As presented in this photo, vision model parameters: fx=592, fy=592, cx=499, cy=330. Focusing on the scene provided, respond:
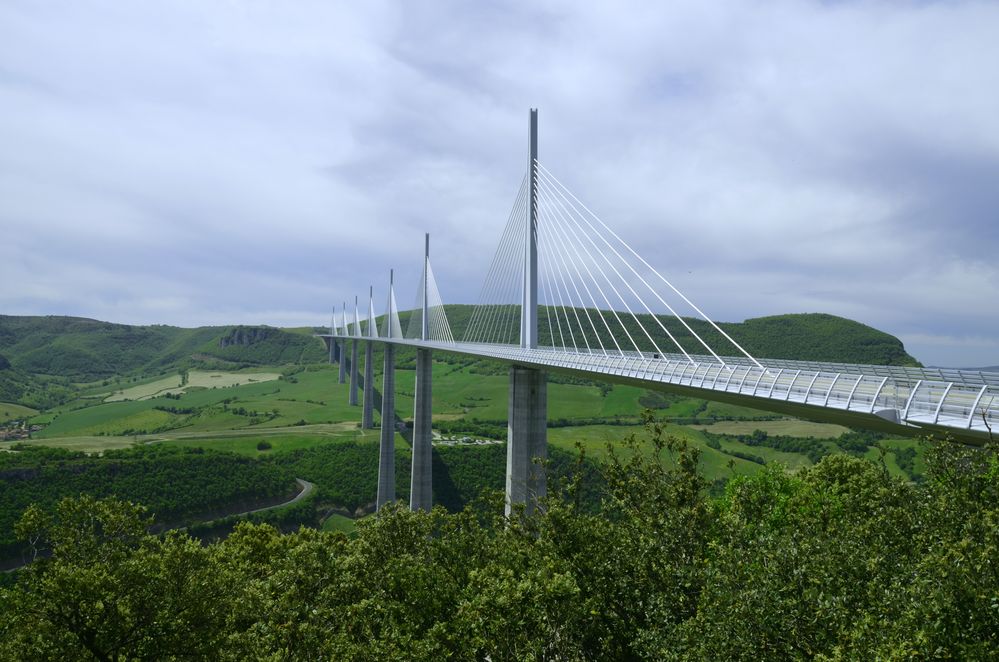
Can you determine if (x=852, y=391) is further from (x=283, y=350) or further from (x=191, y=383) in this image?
(x=283, y=350)

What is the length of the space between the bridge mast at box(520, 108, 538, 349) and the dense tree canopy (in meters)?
17.1

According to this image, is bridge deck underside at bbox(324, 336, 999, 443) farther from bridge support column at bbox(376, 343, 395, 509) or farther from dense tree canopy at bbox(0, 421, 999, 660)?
bridge support column at bbox(376, 343, 395, 509)

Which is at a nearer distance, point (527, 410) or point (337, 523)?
point (527, 410)

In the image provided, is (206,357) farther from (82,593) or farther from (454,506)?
(82,593)

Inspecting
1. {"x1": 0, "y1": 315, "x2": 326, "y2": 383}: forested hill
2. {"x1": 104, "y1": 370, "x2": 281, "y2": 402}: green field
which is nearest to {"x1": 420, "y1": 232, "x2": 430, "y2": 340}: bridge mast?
{"x1": 104, "y1": 370, "x2": 281, "y2": 402}: green field

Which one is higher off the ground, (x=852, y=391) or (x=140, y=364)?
(x=852, y=391)

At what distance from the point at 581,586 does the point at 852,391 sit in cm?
657

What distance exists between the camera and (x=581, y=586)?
1144 centimetres

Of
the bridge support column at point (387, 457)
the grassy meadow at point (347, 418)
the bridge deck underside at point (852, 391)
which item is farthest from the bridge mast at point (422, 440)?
the bridge deck underside at point (852, 391)

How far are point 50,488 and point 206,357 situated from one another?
149602 millimetres

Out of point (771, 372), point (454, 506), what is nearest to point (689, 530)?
point (771, 372)

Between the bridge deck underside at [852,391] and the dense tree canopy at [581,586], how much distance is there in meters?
0.95

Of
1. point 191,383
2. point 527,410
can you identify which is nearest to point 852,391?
point 527,410

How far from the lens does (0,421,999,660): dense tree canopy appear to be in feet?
24.8
